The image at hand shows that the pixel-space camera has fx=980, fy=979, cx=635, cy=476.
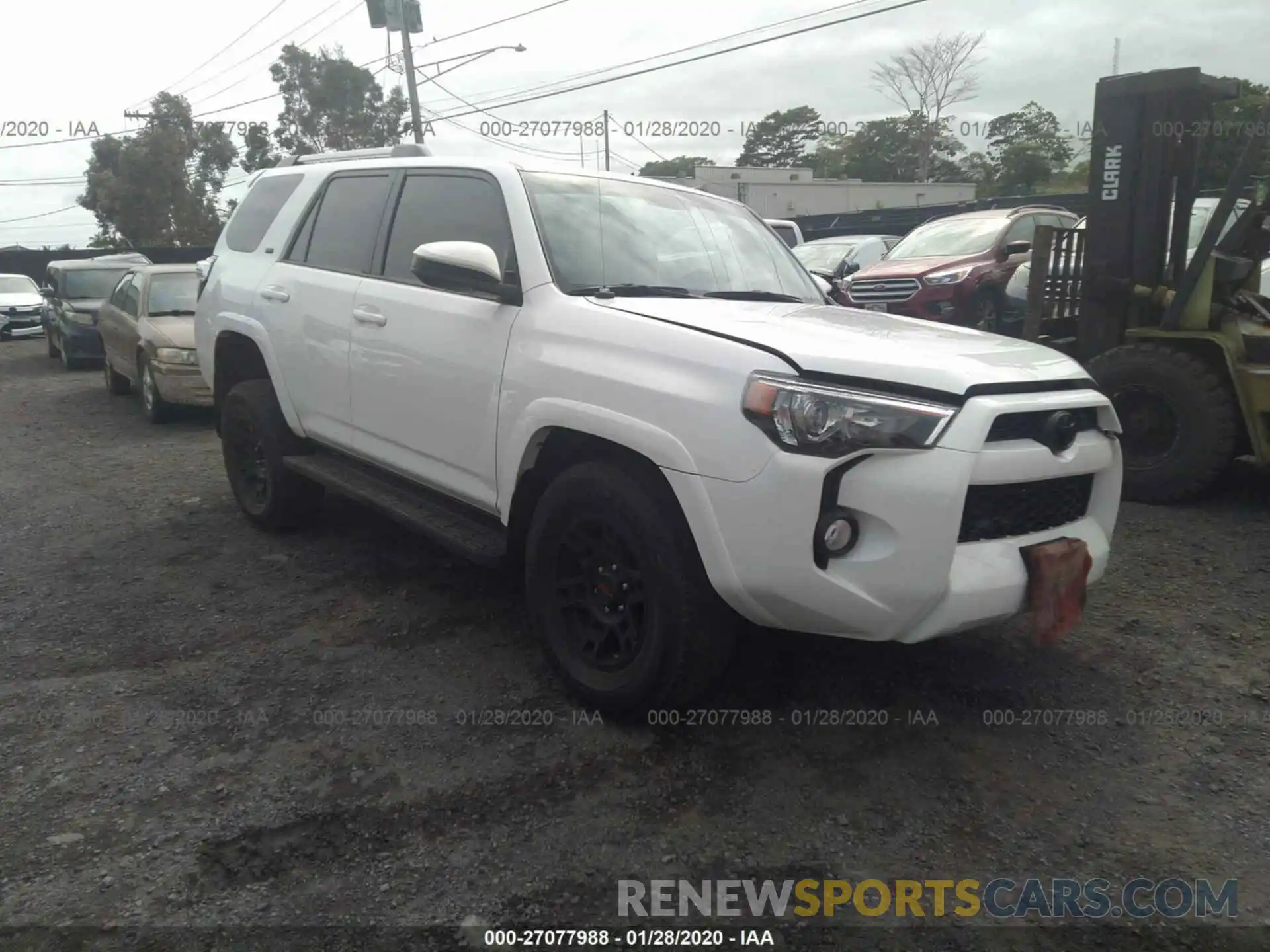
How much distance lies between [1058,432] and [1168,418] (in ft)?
10.9

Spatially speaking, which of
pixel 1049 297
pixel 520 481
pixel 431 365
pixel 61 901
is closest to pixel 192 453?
pixel 431 365

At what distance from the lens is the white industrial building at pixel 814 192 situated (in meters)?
40.5

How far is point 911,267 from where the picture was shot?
432 inches

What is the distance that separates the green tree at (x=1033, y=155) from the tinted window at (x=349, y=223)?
1679 inches

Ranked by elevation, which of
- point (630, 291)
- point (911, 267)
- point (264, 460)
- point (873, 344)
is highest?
point (630, 291)

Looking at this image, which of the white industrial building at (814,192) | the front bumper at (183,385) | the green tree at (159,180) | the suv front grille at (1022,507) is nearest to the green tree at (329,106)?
the green tree at (159,180)

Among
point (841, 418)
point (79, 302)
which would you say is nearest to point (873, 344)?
point (841, 418)

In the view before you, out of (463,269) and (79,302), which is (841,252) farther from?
(463,269)

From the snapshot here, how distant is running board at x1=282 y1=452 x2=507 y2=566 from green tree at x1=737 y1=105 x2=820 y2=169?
77508 millimetres

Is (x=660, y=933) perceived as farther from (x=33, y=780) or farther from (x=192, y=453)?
(x=192, y=453)

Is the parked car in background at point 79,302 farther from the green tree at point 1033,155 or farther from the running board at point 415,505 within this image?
the green tree at point 1033,155

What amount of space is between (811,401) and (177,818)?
216 cm

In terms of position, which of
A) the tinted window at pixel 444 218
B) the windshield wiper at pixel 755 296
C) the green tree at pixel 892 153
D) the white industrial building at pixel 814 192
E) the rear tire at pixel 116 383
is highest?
the green tree at pixel 892 153

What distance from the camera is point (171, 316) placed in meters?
9.92
